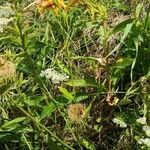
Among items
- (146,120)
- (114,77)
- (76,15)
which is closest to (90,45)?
(76,15)

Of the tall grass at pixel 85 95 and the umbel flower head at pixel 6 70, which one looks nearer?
the umbel flower head at pixel 6 70

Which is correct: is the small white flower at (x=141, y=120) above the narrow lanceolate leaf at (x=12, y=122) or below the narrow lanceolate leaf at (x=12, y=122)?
below

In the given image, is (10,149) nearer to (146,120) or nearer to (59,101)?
(59,101)

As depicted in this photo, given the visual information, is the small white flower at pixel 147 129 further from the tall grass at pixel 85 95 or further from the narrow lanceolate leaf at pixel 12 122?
the narrow lanceolate leaf at pixel 12 122

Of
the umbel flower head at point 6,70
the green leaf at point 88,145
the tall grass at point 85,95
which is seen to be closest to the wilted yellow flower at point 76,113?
the tall grass at point 85,95

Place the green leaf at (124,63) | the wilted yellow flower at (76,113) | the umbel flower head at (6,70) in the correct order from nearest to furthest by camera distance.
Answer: the umbel flower head at (6,70) < the wilted yellow flower at (76,113) < the green leaf at (124,63)

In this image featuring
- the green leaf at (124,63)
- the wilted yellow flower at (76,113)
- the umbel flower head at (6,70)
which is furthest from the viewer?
the green leaf at (124,63)

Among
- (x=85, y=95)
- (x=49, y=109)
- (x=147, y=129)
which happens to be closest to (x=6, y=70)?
(x=49, y=109)
